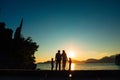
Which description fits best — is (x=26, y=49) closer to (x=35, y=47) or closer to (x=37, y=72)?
(x=35, y=47)

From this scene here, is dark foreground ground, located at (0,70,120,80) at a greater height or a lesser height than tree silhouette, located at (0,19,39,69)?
lesser

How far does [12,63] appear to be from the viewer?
202 ft

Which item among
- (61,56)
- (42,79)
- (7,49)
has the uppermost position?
(7,49)

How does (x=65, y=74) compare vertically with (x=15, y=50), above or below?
below

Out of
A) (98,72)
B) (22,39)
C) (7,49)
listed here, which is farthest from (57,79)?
(22,39)

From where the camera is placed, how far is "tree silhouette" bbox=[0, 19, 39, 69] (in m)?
60.9

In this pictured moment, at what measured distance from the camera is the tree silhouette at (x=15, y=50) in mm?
60919

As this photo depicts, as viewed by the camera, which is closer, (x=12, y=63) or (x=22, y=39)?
(x=12, y=63)

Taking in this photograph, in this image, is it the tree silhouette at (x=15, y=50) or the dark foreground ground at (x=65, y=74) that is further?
the tree silhouette at (x=15, y=50)

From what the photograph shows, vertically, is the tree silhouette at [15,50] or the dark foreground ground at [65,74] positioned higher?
the tree silhouette at [15,50]

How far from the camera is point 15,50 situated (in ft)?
216

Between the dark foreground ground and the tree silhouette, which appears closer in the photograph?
the dark foreground ground

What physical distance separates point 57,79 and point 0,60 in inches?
1755

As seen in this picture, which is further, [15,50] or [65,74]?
[15,50]
